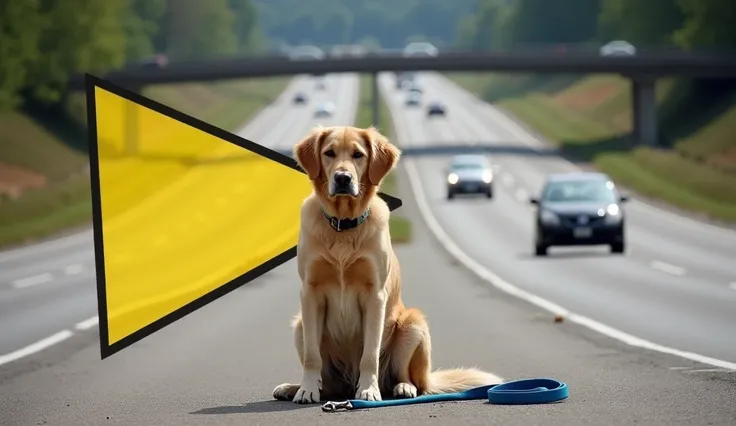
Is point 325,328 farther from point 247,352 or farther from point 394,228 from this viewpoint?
point 394,228

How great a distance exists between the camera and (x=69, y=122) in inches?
4040

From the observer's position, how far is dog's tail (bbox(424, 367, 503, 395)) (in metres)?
11.1

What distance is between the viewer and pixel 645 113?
99.7 m

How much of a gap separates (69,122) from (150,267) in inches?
3669

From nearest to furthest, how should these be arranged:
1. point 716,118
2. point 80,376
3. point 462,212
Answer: point 80,376 < point 462,212 < point 716,118

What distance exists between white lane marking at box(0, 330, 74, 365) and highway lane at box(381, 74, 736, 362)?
627 centimetres

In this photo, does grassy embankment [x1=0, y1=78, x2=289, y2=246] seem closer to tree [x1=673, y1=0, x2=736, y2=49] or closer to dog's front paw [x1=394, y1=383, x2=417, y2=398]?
tree [x1=673, y1=0, x2=736, y2=49]

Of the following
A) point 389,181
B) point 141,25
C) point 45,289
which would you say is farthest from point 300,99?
point 45,289

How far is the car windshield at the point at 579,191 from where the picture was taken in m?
37.6

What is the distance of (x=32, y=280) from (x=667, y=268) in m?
12.2

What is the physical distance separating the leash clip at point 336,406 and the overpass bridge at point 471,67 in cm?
8948

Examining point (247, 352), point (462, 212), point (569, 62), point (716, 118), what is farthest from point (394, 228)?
point (569, 62)

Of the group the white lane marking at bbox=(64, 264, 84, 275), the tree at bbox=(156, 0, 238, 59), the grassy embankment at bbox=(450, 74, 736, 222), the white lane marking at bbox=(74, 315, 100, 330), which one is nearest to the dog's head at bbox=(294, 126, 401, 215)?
the white lane marking at bbox=(74, 315, 100, 330)

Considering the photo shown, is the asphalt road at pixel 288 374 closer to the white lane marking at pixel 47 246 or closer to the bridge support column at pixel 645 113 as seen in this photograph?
the white lane marking at pixel 47 246
